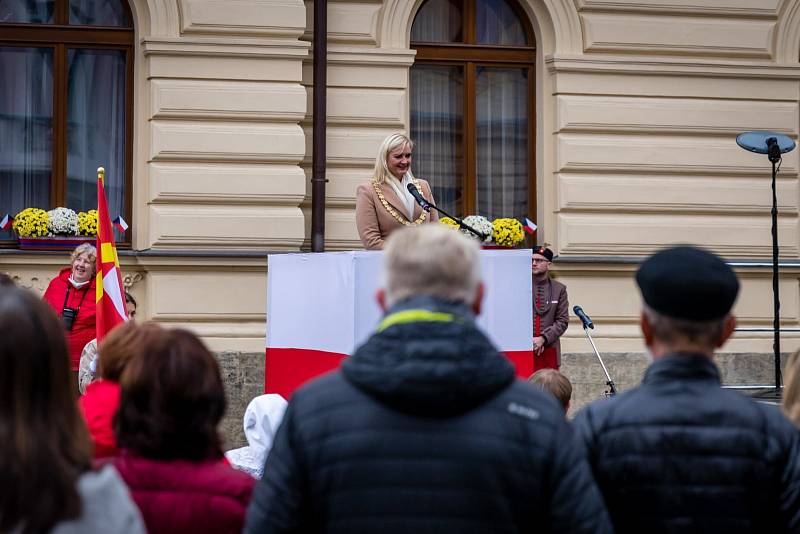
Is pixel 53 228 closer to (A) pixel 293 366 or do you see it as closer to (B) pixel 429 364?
(A) pixel 293 366

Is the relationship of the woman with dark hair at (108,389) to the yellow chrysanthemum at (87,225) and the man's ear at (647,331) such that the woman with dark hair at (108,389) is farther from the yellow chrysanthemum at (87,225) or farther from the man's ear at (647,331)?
the yellow chrysanthemum at (87,225)

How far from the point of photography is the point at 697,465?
2.79 m

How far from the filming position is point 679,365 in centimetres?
288

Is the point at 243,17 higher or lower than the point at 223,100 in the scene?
higher

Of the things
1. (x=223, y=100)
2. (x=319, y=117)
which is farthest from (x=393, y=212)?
(x=223, y=100)

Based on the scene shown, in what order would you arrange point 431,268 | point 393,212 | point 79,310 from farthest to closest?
point 79,310 → point 393,212 → point 431,268

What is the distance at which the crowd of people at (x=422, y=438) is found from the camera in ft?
7.84

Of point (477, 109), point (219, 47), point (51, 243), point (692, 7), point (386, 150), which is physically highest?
point (692, 7)

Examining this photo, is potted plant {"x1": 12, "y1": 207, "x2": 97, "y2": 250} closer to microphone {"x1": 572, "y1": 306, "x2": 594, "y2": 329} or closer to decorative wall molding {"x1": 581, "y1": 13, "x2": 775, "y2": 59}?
microphone {"x1": 572, "y1": 306, "x2": 594, "y2": 329}

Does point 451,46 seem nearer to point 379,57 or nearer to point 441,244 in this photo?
point 379,57

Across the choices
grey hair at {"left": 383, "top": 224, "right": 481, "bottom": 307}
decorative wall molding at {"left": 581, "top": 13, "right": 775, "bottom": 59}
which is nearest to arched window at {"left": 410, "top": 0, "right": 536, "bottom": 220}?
decorative wall molding at {"left": 581, "top": 13, "right": 775, "bottom": 59}

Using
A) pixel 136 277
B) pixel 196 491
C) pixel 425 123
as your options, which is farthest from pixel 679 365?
pixel 425 123

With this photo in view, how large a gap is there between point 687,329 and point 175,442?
1.17 meters

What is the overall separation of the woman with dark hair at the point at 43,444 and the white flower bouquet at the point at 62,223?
8.19 m
